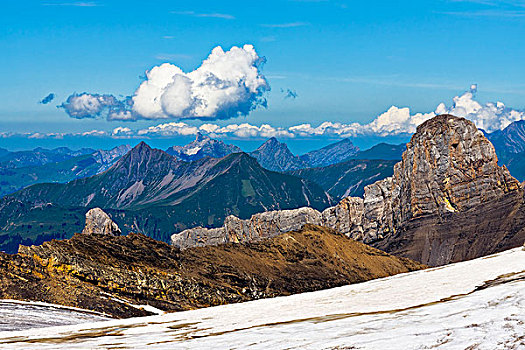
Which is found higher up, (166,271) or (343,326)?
(343,326)

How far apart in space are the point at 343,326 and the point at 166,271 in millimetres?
73698

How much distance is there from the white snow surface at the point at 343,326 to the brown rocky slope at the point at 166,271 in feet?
73.0

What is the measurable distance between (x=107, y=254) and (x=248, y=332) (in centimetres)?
7119

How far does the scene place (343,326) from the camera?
165ft

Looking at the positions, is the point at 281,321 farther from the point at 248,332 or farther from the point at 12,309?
the point at 12,309

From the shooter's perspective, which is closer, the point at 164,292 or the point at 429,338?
the point at 429,338

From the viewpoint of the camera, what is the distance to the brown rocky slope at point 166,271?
290 feet

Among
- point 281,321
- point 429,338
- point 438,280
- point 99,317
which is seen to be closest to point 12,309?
point 99,317

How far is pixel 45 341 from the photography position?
52.2 meters

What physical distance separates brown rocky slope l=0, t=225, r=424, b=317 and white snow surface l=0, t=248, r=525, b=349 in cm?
2225

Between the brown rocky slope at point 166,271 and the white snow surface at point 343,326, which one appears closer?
the white snow surface at point 343,326

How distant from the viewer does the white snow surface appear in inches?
1585

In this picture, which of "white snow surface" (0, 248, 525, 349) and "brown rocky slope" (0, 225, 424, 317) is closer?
"white snow surface" (0, 248, 525, 349)

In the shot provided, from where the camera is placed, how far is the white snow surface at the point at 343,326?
4025 centimetres
